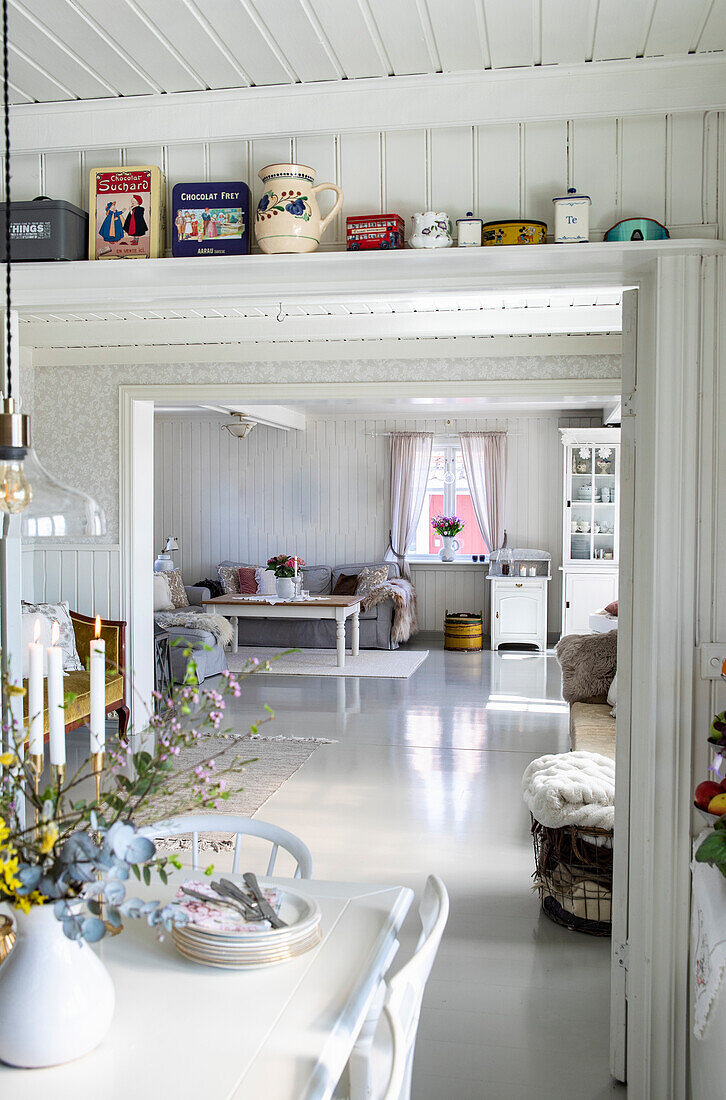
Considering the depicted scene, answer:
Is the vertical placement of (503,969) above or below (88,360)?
below

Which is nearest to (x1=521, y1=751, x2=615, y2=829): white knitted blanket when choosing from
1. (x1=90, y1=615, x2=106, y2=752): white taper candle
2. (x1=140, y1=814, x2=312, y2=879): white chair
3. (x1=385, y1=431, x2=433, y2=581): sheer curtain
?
(x1=140, y1=814, x2=312, y2=879): white chair

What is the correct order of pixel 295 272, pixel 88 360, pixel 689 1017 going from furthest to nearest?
1. pixel 88 360
2. pixel 295 272
3. pixel 689 1017

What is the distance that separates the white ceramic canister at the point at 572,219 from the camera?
2.52m

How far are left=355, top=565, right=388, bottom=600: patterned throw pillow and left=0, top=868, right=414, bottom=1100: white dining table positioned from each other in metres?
8.69

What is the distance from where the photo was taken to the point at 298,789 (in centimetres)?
529

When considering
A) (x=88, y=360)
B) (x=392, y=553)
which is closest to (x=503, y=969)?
(x=88, y=360)

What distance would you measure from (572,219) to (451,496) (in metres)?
9.04

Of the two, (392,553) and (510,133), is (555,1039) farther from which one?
(392,553)

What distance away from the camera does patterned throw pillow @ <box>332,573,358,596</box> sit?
1096cm

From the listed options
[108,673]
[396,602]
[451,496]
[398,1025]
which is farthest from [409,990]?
[451,496]

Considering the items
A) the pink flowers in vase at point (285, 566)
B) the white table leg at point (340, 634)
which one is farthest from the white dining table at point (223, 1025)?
the pink flowers in vase at point (285, 566)

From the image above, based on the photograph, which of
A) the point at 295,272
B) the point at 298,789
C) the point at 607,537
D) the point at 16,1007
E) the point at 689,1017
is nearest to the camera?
the point at 16,1007

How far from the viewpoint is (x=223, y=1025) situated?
4.85 ft

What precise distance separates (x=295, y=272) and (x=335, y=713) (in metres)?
4.94
